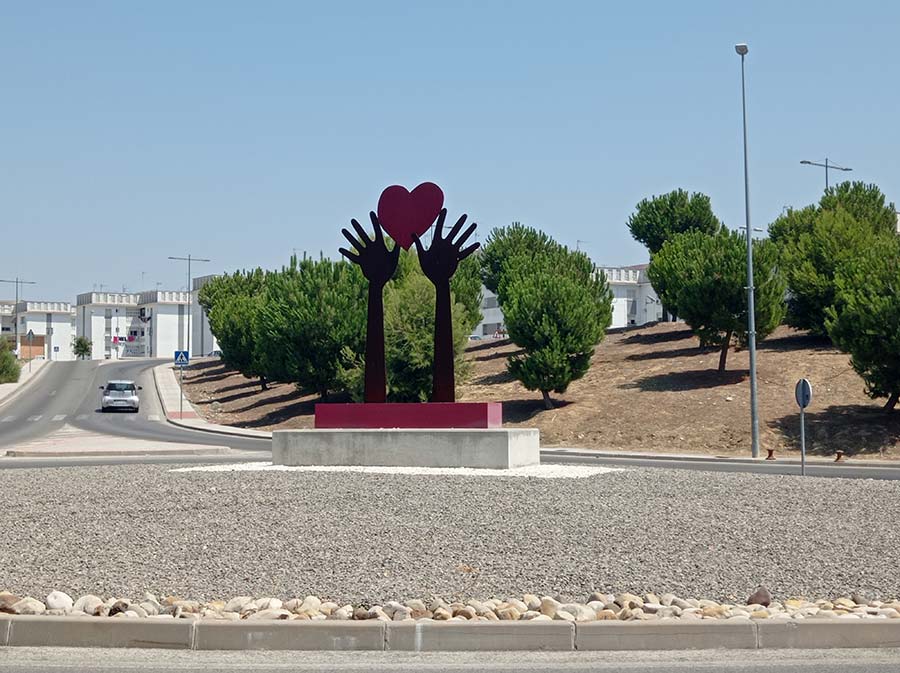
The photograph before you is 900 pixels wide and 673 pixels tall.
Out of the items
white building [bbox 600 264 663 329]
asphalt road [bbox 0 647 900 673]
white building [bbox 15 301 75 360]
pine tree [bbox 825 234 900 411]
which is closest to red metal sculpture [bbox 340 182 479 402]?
asphalt road [bbox 0 647 900 673]

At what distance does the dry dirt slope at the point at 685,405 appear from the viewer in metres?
38.6

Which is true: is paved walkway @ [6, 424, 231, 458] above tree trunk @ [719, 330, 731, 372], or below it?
below

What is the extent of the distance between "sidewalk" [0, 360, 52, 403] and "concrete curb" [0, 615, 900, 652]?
222 ft

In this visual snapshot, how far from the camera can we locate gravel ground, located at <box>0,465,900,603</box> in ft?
32.4

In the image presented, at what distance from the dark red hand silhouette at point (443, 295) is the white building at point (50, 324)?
149m

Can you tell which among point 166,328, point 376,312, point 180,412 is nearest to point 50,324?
point 166,328

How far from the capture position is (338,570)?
33.8ft

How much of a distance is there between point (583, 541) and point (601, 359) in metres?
45.7

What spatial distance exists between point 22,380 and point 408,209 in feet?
242

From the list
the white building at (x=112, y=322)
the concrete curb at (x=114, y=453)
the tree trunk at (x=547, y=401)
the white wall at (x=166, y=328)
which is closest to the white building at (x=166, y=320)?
the white wall at (x=166, y=328)

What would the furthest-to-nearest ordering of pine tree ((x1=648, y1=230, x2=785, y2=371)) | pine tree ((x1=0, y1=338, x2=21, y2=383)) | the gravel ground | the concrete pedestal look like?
pine tree ((x1=0, y1=338, x2=21, y2=383)), pine tree ((x1=648, y1=230, x2=785, y2=371)), the concrete pedestal, the gravel ground

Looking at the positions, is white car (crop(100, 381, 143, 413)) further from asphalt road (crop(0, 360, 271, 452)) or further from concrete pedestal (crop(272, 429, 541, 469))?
concrete pedestal (crop(272, 429, 541, 469))

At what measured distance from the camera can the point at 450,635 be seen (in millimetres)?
8062

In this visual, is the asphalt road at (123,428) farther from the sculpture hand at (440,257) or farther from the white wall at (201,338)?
the white wall at (201,338)
